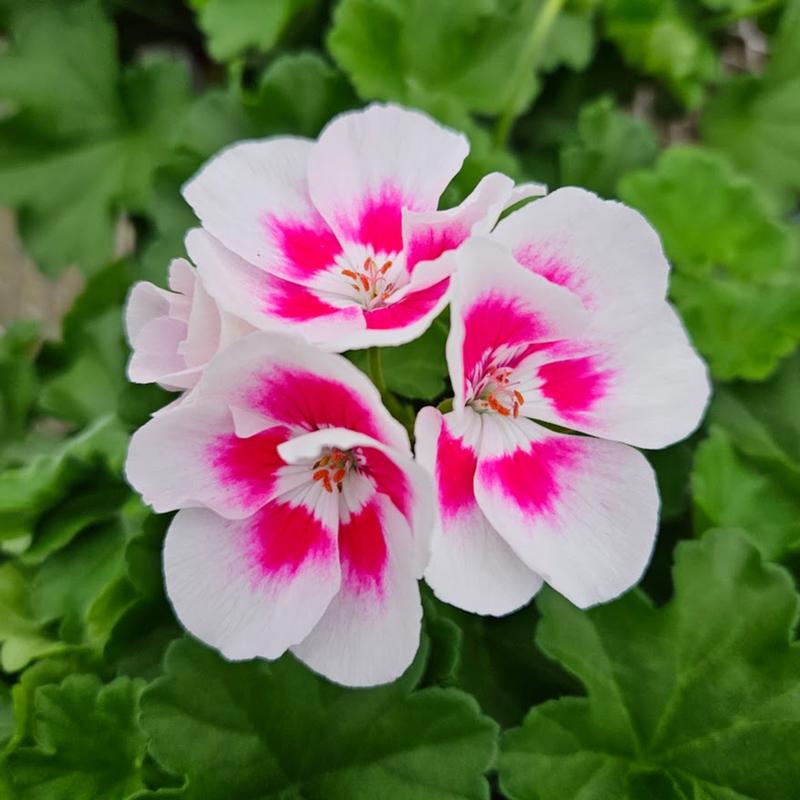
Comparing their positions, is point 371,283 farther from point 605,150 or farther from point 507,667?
point 605,150

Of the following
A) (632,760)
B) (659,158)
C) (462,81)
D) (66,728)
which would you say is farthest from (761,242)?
(66,728)

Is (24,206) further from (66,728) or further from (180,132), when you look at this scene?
(66,728)

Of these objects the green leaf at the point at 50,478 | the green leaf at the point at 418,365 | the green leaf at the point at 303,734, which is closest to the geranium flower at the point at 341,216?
the green leaf at the point at 418,365

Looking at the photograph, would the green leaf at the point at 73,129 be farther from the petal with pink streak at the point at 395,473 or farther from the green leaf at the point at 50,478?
the petal with pink streak at the point at 395,473

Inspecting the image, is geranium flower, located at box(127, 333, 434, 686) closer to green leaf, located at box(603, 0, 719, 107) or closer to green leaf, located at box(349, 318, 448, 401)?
green leaf, located at box(349, 318, 448, 401)

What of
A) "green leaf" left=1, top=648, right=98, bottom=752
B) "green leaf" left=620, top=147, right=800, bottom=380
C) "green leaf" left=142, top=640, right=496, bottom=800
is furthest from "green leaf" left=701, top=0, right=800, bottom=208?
"green leaf" left=1, top=648, right=98, bottom=752
